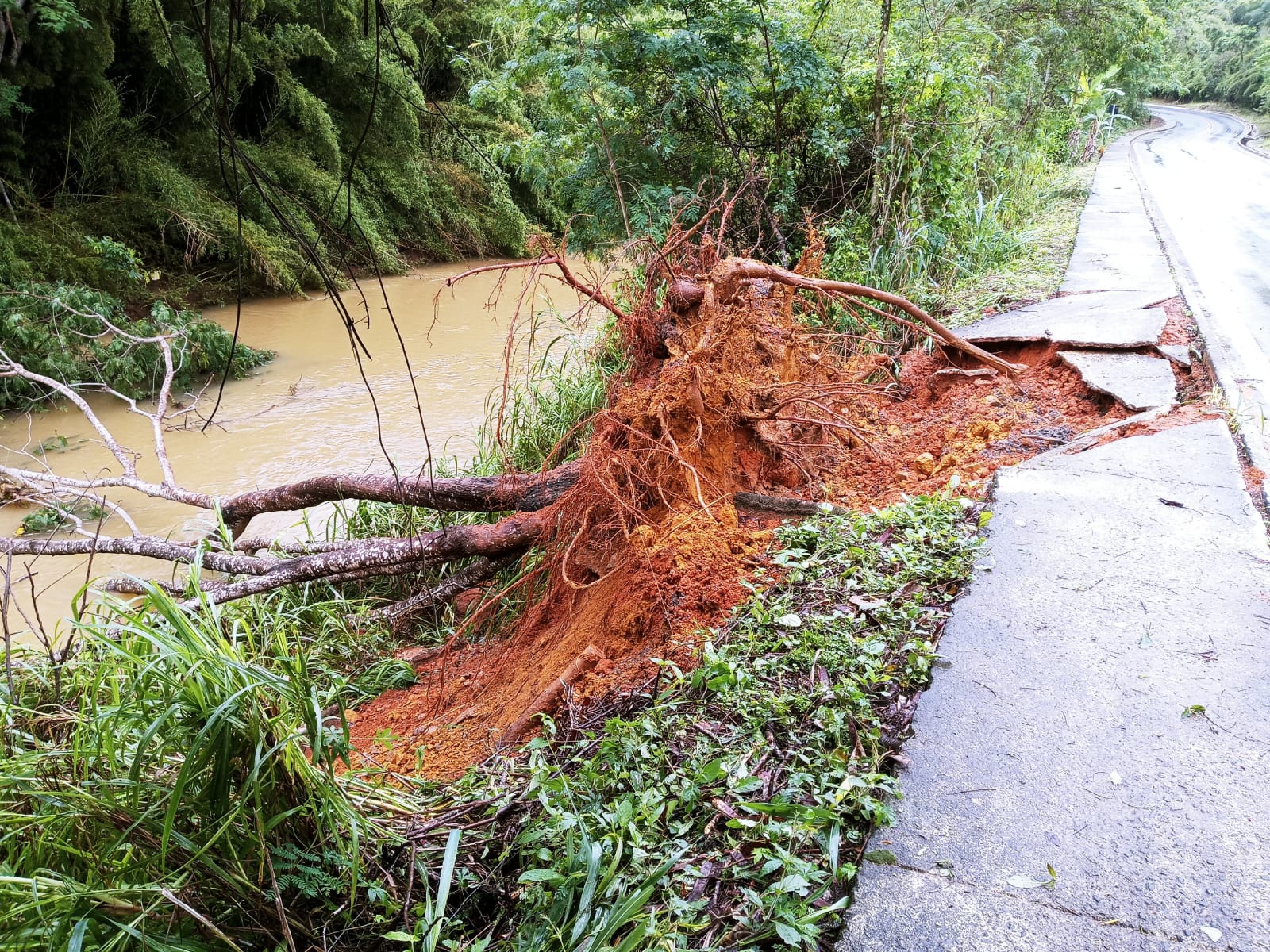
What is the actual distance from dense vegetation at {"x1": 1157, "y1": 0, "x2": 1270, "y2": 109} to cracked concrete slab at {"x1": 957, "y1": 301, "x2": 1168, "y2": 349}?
34.4m

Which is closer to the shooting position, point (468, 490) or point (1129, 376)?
point (468, 490)

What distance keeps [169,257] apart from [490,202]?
601 cm

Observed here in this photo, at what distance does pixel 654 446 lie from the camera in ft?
9.65

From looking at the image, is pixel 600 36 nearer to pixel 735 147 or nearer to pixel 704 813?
pixel 735 147

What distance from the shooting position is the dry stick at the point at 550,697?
2350 millimetres

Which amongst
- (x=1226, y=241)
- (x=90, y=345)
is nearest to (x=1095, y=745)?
(x=1226, y=241)

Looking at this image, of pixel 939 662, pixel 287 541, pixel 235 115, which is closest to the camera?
pixel 939 662

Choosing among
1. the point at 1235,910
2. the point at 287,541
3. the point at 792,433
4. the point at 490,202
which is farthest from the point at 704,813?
the point at 490,202

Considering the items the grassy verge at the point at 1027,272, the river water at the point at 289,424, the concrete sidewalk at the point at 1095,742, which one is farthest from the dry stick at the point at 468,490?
the grassy verge at the point at 1027,272

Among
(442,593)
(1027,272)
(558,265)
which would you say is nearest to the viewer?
(558,265)

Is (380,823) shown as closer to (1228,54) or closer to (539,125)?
(539,125)

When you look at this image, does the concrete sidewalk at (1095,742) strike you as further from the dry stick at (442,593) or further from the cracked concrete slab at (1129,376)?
the dry stick at (442,593)

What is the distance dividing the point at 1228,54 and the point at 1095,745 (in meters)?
52.0

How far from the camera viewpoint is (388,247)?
42.9ft
